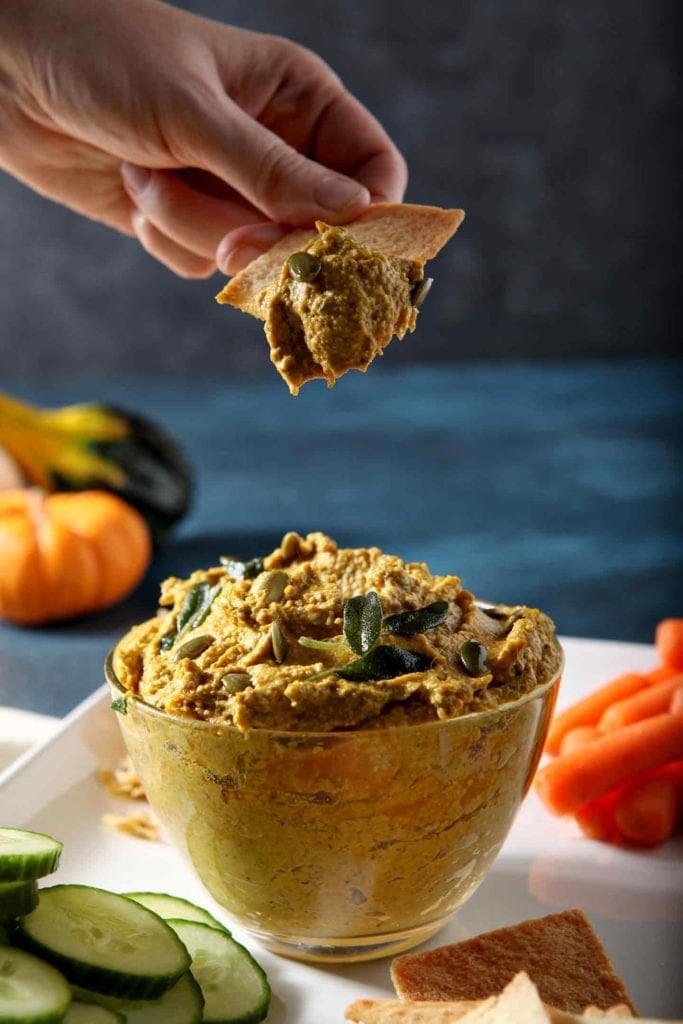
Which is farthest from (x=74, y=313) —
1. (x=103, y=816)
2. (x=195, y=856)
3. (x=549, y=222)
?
(x=195, y=856)

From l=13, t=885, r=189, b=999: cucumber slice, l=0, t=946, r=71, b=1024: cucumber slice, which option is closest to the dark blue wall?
l=13, t=885, r=189, b=999: cucumber slice

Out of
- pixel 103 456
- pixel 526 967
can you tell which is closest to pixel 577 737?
pixel 526 967

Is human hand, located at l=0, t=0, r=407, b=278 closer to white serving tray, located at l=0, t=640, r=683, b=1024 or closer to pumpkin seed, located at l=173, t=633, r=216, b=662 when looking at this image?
pumpkin seed, located at l=173, t=633, r=216, b=662

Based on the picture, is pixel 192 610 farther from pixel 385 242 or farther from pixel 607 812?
pixel 607 812

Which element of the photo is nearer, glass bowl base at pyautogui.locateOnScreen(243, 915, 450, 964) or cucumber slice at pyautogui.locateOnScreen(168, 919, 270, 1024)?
cucumber slice at pyautogui.locateOnScreen(168, 919, 270, 1024)

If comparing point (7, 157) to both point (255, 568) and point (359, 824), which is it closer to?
point (255, 568)

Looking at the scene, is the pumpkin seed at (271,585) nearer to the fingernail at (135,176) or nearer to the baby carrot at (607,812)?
the baby carrot at (607,812)
